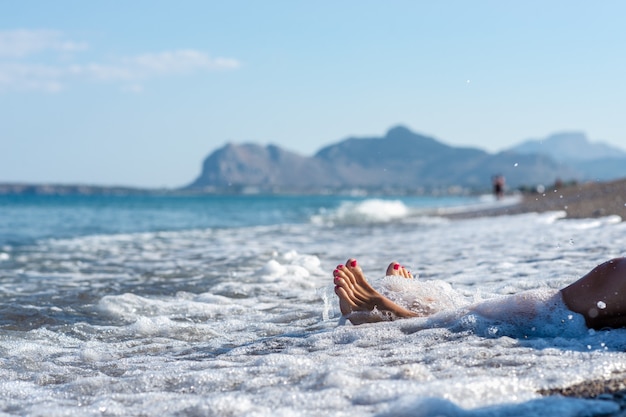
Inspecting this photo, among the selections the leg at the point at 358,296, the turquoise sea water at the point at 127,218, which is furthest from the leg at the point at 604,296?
the turquoise sea water at the point at 127,218

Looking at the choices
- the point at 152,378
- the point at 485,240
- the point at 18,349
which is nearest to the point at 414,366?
the point at 152,378

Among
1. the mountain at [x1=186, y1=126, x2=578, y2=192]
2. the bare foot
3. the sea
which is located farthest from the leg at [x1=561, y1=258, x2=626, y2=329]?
the mountain at [x1=186, y1=126, x2=578, y2=192]

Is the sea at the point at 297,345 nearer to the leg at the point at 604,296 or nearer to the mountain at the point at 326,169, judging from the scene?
the leg at the point at 604,296

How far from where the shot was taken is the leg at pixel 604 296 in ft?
10.5

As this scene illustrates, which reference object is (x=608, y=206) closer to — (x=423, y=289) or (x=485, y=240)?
(x=485, y=240)

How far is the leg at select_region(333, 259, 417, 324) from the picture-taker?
3.84m

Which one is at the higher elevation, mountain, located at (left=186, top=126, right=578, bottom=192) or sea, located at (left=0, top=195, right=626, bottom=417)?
mountain, located at (left=186, top=126, right=578, bottom=192)

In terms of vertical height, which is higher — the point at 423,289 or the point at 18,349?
the point at 423,289

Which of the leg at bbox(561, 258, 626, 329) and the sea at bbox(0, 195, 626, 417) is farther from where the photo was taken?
the leg at bbox(561, 258, 626, 329)

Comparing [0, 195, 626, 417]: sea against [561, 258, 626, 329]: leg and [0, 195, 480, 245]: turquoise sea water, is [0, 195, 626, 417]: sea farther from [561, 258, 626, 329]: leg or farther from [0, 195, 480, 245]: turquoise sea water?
[0, 195, 480, 245]: turquoise sea water

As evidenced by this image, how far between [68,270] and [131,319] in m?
3.39

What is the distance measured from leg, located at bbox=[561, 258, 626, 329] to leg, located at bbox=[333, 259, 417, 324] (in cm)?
86

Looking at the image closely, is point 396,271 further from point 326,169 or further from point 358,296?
point 326,169

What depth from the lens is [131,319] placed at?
473 centimetres
